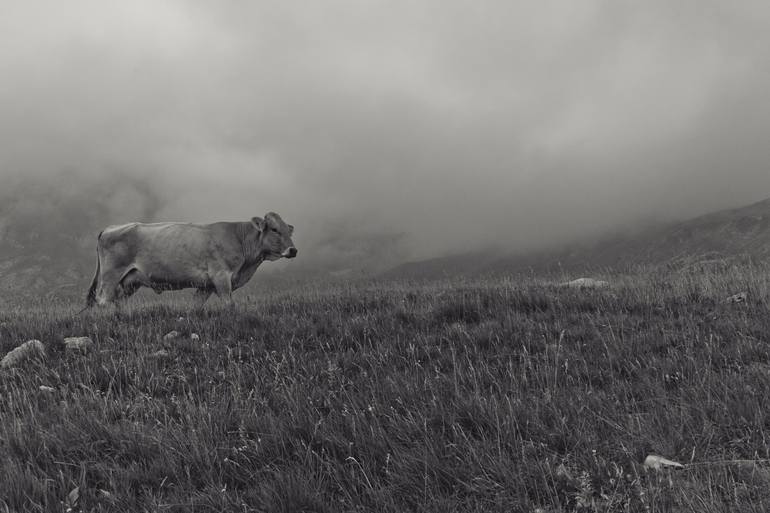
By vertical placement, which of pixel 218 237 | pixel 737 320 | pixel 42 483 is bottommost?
pixel 737 320

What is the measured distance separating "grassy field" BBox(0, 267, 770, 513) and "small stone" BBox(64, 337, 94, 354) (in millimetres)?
186

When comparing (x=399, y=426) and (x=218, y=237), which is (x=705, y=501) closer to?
(x=399, y=426)

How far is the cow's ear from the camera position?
14.5m

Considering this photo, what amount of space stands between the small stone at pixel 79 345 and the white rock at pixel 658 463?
22.6 feet

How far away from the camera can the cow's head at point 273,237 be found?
14.6 meters

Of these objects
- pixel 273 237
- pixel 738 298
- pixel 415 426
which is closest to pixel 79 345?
pixel 415 426

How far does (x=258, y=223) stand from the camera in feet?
47.9

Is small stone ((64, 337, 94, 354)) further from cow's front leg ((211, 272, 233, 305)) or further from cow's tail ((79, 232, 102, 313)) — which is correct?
cow's tail ((79, 232, 102, 313))

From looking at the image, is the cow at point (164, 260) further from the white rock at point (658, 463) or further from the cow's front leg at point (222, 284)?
the white rock at point (658, 463)

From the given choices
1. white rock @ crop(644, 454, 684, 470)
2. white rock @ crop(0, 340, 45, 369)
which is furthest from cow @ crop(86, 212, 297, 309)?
white rock @ crop(644, 454, 684, 470)

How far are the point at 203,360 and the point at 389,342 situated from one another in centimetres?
244

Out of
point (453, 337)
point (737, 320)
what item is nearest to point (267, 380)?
point (453, 337)

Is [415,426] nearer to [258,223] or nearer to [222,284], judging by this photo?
[222,284]

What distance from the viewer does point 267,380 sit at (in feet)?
16.3
